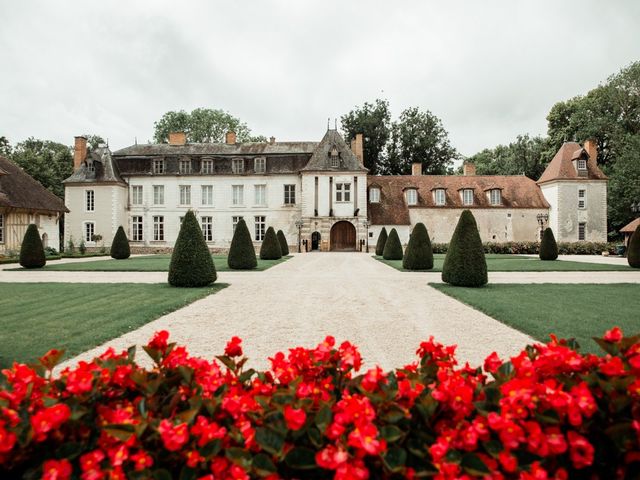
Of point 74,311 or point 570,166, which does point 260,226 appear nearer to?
point 570,166

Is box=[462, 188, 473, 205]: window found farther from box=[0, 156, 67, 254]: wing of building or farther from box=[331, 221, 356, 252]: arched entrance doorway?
box=[0, 156, 67, 254]: wing of building

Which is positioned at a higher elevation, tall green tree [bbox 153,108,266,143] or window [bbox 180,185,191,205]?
tall green tree [bbox 153,108,266,143]

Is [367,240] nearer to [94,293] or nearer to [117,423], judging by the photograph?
[94,293]

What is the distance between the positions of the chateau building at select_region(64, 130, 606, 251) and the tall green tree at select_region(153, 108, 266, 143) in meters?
15.2

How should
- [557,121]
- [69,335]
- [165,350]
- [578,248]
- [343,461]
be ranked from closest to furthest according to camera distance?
[343,461] < [165,350] < [69,335] < [578,248] < [557,121]

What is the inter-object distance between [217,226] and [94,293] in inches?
997

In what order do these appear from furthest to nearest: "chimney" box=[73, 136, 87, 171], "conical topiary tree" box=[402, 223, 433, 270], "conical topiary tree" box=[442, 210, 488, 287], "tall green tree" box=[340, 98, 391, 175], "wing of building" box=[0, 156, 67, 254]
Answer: "tall green tree" box=[340, 98, 391, 175] < "chimney" box=[73, 136, 87, 171] < "wing of building" box=[0, 156, 67, 254] < "conical topiary tree" box=[402, 223, 433, 270] < "conical topiary tree" box=[442, 210, 488, 287]

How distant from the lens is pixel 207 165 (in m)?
35.6

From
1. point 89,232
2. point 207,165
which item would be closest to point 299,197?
point 207,165

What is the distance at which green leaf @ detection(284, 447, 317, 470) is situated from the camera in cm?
163

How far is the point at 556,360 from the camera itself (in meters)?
2.02

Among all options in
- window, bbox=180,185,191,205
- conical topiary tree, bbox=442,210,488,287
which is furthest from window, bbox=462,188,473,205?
conical topiary tree, bbox=442,210,488,287

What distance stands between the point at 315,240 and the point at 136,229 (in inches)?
576

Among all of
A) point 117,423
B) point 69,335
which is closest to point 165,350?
point 117,423
